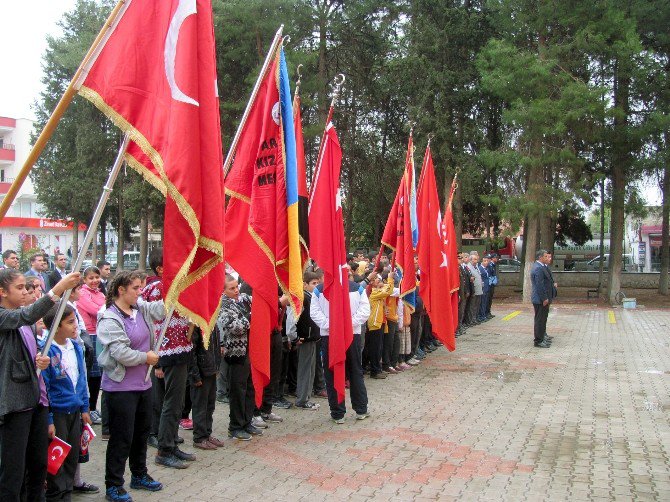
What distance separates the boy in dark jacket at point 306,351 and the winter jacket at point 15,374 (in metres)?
4.72

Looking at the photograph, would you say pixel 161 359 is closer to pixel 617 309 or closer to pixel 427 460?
pixel 427 460

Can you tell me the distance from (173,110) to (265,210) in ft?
7.17

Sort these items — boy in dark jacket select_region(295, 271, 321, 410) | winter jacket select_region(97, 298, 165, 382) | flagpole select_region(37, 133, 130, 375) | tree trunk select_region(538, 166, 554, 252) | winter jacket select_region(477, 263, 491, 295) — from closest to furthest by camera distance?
1. flagpole select_region(37, 133, 130, 375)
2. winter jacket select_region(97, 298, 165, 382)
3. boy in dark jacket select_region(295, 271, 321, 410)
4. winter jacket select_region(477, 263, 491, 295)
5. tree trunk select_region(538, 166, 554, 252)

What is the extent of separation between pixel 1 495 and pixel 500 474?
4110 millimetres

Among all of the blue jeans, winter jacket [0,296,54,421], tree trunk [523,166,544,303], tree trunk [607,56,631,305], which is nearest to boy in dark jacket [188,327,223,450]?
winter jacket [0,296,54,421]

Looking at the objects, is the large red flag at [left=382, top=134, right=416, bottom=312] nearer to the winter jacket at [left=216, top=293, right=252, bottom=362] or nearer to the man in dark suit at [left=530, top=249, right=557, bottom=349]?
the winter jacket at [left=216, top=293, right=252, bottom=362]

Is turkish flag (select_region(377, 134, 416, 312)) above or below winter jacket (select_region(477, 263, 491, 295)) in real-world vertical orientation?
above

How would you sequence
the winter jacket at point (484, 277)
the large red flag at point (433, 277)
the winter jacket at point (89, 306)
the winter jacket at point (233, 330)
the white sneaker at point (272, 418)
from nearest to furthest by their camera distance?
the winter jacket at point (233, 330) → the winter jacket at point (89, 306) → the white sneaker at point (272, 418) → the large red flag at point (433, 277) → the winter jacket at point (484, 277)

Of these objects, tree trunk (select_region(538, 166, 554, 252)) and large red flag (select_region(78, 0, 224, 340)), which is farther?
tree trunk (select_region(538, 166, 554, 252))

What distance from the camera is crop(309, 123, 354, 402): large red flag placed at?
25.6 feet

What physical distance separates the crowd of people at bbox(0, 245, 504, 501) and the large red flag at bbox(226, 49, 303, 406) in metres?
0.63

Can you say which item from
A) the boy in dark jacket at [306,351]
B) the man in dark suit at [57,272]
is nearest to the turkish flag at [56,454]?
the boy in dark jacket at [306,351]

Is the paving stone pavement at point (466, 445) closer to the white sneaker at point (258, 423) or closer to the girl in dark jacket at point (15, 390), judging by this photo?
the white sneaker at point (258, 423)

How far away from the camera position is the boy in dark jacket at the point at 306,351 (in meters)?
9.00
